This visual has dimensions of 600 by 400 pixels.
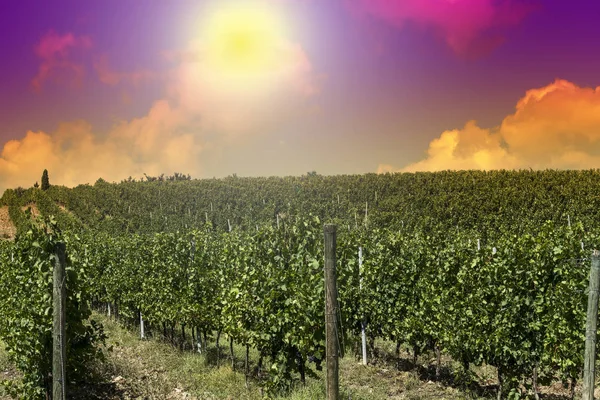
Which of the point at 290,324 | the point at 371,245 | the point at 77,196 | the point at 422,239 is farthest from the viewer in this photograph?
the point at 77,196

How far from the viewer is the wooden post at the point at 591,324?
22.2 ft

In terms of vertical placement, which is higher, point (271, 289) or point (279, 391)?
point (271, 289)

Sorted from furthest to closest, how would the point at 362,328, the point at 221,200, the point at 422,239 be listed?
the point at 221,200
the point at 422,239
the point at 362,328

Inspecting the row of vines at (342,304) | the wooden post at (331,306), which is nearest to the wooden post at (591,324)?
the row of vines at (342,304)

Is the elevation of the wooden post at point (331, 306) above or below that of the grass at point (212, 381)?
above

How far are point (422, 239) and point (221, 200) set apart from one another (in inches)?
1450

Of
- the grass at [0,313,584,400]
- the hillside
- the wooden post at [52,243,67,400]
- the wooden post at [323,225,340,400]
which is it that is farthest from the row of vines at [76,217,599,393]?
the hillside

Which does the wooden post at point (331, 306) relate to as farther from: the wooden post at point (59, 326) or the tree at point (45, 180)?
the tree at point (45, 180)

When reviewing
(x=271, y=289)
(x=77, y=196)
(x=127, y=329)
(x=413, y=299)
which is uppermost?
(x=77, y=196)

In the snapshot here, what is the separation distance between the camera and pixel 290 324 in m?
9.24

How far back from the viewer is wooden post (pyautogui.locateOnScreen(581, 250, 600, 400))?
266 inches

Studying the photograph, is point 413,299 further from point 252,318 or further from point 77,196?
A: point 77,196

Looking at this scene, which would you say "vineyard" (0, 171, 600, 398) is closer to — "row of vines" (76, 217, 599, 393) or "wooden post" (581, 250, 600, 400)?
"row of vines" (76, 217, 599, 393)

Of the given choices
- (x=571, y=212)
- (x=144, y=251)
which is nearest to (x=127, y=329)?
(x=144, y=251)
